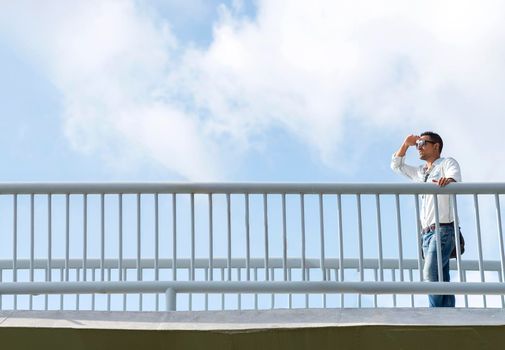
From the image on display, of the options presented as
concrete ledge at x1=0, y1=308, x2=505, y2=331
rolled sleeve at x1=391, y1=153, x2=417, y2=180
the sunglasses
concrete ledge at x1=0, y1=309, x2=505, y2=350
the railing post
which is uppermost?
the sunglasses

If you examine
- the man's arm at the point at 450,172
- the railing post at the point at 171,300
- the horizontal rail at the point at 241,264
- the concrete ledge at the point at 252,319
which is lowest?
the concrete ledge at the point at 252,319

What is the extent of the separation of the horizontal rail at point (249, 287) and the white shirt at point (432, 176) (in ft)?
2.90

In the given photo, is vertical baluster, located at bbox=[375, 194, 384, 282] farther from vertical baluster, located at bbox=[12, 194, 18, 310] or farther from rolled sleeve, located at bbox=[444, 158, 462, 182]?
vertical baluster, located at bbox=[12, 194, 18, 310]

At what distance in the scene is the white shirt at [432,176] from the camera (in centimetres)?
1166

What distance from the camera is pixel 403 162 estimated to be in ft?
42.4

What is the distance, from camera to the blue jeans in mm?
11492

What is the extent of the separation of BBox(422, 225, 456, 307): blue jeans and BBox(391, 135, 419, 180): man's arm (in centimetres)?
131

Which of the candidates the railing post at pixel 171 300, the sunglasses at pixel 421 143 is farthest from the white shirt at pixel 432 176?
the railing post at pixel 171 300

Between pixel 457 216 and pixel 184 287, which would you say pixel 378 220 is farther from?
pixel 184 287

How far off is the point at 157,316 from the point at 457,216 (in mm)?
3108

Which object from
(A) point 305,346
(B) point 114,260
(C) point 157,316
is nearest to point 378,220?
(A) point 305,346

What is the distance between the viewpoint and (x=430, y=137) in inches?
491

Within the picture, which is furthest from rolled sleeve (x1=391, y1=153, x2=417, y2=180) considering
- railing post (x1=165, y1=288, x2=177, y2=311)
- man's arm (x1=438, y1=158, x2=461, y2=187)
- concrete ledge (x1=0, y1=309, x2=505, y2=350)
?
railing post (x1=165, y1=288, x2=177, y2=311)

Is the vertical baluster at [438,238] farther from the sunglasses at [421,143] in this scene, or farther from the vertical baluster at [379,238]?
the sunglasses at [421,143]
